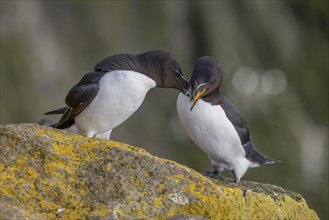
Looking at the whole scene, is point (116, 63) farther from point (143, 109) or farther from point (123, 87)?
point (143, 109)

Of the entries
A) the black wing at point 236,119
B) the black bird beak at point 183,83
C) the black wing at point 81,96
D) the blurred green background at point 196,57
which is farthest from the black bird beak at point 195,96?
the blurred green background at point 196,57

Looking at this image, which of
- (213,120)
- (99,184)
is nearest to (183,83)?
(213,120)

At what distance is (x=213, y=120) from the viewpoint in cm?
782

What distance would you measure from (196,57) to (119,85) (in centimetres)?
1915

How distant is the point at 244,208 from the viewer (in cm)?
590

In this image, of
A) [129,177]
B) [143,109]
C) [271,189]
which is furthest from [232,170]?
[143,109]

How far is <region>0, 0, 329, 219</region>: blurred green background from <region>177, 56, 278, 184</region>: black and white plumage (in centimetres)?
1525

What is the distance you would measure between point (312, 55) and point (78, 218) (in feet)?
78.1

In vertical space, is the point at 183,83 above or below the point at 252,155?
above

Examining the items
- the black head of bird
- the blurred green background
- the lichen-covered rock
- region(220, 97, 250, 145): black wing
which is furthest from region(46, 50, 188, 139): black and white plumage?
the blurred green background

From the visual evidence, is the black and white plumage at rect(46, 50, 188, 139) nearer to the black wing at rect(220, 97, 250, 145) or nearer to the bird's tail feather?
the black wing at rect(220, 97, 250, 145)

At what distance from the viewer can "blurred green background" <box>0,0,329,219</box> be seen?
24.5 m

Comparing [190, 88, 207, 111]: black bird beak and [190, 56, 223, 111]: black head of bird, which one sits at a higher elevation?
[190, 56, 223, 111]: black head of bird

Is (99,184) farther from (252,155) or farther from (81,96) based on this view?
(252,155)
